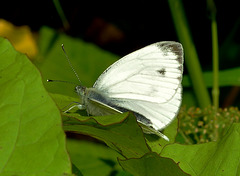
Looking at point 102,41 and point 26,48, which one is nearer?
point 26,48

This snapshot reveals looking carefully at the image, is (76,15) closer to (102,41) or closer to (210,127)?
(102,41)

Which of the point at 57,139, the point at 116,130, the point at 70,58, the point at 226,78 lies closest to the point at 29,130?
the point at 57,139

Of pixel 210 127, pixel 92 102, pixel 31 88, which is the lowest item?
pixel 210 127

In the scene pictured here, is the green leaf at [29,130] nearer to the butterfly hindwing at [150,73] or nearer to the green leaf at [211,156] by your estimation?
the green leaf at [211,156]

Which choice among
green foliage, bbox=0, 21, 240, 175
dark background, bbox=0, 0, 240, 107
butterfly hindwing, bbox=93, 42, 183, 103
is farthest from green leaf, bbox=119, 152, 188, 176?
dark background, bbox=0, 0, 240, 107

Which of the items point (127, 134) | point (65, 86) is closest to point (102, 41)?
point (65, 86)

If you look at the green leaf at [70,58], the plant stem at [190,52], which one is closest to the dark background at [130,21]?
the green leaf at [70,58]

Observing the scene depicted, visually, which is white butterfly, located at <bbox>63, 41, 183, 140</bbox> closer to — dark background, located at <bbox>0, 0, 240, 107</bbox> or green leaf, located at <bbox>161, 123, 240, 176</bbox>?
green leaf, located at <bbox>161, 123, 240, 176</bbox>
